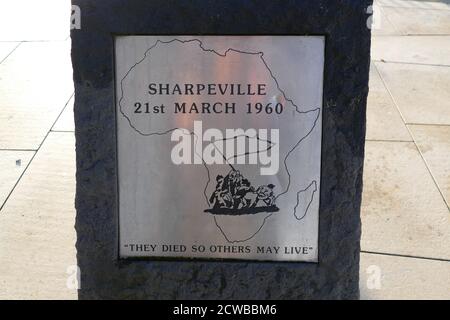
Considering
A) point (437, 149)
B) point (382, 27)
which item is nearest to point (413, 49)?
point (382, 27)

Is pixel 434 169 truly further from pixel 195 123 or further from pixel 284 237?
pixel 195 123

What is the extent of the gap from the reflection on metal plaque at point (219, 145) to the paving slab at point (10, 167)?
150cm

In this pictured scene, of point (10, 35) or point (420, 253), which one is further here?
point (10, 35)

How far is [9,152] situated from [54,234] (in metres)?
1.10

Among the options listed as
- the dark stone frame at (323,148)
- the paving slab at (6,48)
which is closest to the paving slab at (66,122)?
the paving slab at (6,48)

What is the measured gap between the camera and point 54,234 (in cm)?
387

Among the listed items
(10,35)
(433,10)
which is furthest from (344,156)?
(433,10)

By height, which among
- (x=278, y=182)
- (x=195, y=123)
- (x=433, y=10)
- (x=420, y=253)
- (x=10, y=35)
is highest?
(x=433, y=10)

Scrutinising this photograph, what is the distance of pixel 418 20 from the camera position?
316 inches

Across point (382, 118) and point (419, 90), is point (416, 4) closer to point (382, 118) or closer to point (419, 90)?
point (419, 90)

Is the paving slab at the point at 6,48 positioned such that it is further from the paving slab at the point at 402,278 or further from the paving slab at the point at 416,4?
the paving slab at the point at 416,4

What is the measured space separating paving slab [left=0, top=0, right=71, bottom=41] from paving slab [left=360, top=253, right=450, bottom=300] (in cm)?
437

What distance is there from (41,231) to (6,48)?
3345 mm

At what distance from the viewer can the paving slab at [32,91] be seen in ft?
16.5
